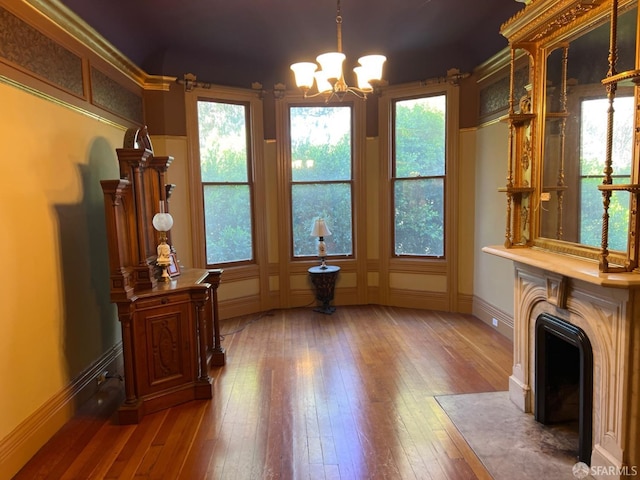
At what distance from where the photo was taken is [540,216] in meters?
2.94

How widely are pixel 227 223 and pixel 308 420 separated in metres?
3.06

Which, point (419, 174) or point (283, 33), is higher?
point (283, 33)

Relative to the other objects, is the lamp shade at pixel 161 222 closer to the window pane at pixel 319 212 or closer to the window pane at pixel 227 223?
the window pane at pixel 227 223

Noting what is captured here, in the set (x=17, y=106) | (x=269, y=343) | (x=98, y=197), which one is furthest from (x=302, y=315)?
(x=17, y=106)

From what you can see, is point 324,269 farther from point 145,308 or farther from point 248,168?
point 145,308

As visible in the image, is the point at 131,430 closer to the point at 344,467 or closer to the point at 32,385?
the point at 32,385

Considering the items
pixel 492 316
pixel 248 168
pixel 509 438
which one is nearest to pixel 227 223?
pixel 248 168

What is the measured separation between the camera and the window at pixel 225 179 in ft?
17.0

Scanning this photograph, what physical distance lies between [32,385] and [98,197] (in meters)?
1.58

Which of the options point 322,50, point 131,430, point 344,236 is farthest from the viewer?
point 344,236

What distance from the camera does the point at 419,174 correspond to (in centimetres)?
548

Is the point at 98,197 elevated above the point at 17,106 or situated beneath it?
situated beneath

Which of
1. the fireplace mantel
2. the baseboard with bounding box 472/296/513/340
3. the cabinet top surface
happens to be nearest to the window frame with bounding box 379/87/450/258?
the baseboard with bounding box 472/296/513/340
